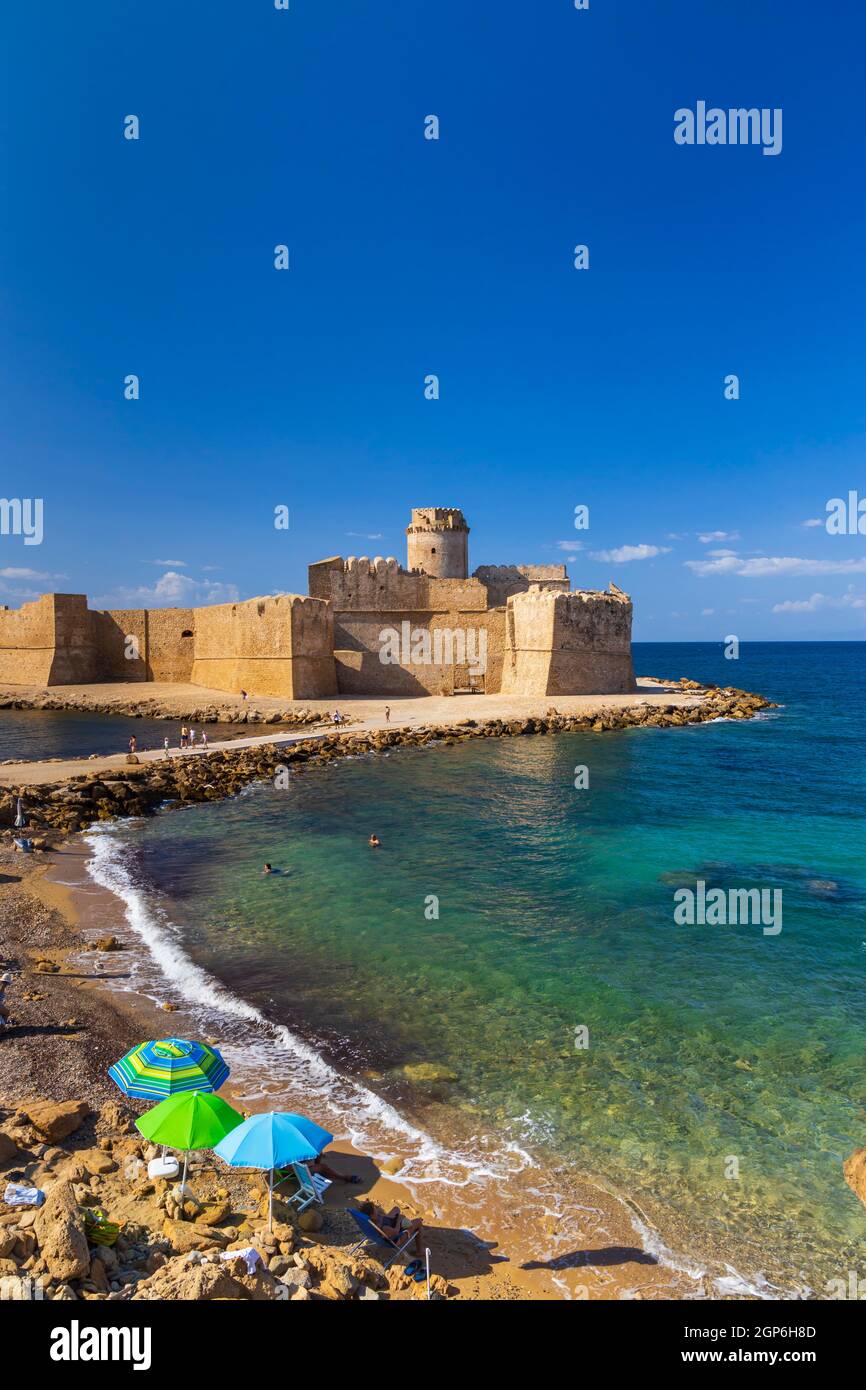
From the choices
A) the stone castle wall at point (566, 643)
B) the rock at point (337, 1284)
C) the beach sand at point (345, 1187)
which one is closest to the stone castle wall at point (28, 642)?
the stone castle wall at point (566, 643)

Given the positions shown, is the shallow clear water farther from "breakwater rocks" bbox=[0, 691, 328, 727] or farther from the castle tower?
the castle tower

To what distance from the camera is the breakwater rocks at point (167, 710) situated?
3173 centimetres

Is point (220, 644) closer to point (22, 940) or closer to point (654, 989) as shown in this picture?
point (22, 940)

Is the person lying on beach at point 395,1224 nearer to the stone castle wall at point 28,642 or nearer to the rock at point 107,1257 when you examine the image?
the rock at point 107,1257

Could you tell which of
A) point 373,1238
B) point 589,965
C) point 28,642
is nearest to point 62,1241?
point 373,1238

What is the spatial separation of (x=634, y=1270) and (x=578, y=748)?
71.4ft

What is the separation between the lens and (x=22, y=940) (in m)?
9.99

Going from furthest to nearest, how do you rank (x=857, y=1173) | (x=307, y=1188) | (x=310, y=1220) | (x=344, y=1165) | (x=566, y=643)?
(x=566, y=643) < (x=344, y=1165) < (x=857, y=1173) < (x=307, y=1188) < (x=310, y=1220)

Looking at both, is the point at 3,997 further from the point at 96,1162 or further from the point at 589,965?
the point at 589,965

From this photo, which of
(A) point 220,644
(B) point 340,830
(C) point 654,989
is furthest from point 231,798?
(A) point 220,644

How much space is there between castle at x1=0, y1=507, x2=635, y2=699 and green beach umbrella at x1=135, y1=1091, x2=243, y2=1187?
29.0 meters

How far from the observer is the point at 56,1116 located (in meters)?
5.84

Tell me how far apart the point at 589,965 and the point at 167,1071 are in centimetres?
516

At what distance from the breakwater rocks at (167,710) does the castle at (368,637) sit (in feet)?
7.81
